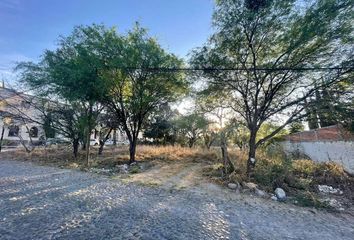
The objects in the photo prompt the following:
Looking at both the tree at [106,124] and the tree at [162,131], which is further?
the tree at [162,131]

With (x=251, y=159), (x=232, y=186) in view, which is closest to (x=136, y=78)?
(x=251, y=159)

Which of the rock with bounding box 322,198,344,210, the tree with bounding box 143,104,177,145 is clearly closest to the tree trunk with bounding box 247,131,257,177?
the rock with bounding box 322,198,344,210

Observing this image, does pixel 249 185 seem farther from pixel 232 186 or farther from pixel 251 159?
pixel 251 159

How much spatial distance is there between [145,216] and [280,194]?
14.9 ft

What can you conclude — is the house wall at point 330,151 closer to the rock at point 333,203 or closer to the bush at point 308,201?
the rock at point 333,203

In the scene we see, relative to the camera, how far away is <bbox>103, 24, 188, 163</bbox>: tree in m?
10.6

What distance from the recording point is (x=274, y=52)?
8242 mm

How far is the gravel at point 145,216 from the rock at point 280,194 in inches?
20.5

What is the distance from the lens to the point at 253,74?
28.7 feet

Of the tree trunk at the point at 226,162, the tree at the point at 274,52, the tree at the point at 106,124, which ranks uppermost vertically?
the tree at the point at 274,52

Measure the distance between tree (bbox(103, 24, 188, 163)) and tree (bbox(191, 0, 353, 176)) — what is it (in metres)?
2.62

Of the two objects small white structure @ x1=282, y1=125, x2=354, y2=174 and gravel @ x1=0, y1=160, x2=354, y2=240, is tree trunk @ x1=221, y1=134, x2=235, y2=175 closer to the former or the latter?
gravel @ x1=0, y1=160, x2=354, y2=240

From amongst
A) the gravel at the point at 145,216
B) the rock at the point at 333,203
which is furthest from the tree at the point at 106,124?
the rock at the point at 333,203

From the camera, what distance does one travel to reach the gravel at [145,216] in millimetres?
3623
